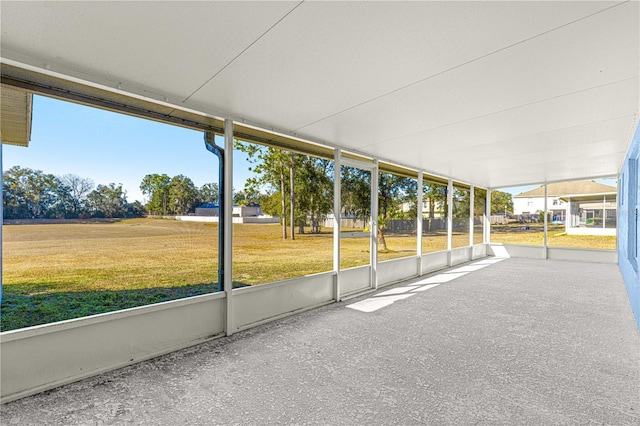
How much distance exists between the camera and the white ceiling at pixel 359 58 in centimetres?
147

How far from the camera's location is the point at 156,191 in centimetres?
492

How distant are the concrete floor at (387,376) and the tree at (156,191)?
286 centimetres

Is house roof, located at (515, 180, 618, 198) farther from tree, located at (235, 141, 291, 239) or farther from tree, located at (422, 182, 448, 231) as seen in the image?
tree, located at (235, 141, 291, 239)

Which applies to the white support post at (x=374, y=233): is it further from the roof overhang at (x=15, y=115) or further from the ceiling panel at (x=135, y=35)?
the roof overhang at (x=15, y=115)

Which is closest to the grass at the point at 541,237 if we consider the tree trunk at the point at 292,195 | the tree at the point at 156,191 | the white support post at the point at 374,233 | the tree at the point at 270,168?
the white support post at the point at 374,233

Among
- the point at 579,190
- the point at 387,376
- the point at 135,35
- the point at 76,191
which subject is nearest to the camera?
the point at 135,35

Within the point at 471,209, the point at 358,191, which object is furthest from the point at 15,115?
the point at 471,209

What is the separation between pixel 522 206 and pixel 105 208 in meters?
12.8

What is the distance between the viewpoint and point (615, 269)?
6.78 meters

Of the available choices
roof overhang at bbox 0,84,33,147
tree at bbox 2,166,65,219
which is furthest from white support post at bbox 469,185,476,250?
roof overhang at bbox 0,84,33,147

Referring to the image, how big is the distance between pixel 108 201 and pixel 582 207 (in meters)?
14.0

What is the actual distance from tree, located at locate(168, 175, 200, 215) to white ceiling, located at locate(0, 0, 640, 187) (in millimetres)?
2530

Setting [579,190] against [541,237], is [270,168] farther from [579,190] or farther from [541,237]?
[579,190]

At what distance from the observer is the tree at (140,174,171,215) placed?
4.74 meters
